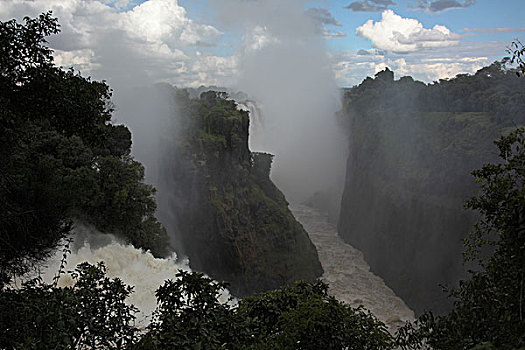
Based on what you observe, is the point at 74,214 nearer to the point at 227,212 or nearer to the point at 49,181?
the point at 49,181

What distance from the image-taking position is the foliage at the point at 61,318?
4.70 meters

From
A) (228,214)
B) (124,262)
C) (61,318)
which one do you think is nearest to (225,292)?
(228,214)

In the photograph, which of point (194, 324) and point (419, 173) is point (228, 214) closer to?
point (419, 173)

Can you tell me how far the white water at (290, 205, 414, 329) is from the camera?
77.5 ft

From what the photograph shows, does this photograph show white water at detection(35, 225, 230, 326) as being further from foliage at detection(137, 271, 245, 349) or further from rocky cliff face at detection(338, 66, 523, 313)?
rocky cliff face at detection(338, 66, 523, 313)

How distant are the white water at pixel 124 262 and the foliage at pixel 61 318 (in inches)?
364

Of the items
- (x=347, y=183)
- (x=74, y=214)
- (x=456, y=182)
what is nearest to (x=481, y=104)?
(x=456, y=182)

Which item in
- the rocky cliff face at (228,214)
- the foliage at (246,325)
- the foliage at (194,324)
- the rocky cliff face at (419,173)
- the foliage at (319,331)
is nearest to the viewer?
the foliage at (194,324)

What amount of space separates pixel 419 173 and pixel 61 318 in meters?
26.4

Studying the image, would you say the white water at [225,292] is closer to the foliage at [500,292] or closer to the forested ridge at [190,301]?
the forested ridge at [190,301]

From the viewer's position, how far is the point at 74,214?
15570 millimetres

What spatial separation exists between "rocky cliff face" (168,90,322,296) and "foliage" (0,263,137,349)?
62.1ft

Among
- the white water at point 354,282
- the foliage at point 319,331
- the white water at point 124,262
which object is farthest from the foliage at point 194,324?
the white water at point 354,282

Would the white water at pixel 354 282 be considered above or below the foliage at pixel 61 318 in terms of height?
below
